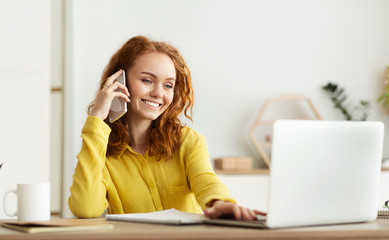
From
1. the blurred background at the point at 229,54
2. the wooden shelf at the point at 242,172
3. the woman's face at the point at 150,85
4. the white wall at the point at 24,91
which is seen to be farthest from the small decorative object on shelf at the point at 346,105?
the woman's face at the point at 150,85

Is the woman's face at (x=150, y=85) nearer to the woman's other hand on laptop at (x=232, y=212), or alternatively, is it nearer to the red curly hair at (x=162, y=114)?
the red curly hair at (x=162, y=114)

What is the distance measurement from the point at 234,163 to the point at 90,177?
251 centimetres

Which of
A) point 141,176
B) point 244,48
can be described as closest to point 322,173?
point 141,176

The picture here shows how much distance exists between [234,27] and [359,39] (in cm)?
109

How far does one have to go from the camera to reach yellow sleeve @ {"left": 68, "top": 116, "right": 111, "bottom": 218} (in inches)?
59.7

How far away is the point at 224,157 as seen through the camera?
4.04 meters

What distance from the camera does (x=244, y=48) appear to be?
169 inches

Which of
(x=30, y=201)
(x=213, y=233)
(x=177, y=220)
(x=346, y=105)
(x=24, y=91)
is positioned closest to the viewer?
(x=213, y=233)

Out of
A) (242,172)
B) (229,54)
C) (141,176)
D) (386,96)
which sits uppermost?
(229,54)

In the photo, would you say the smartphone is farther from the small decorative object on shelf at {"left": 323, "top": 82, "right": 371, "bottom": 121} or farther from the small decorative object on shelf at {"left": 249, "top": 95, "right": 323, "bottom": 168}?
the small decorative object on shelf at {"left": 323, "top": 82, "right": 371, "bottom": 121}

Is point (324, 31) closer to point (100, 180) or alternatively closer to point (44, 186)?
point (100, 180)

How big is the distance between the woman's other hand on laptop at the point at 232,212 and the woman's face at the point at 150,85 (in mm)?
695

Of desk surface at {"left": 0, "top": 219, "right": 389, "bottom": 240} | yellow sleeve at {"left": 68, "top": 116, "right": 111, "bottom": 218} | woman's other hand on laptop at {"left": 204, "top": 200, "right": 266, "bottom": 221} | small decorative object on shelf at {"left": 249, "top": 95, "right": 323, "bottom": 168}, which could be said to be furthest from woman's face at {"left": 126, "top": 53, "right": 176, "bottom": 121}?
small decorative object on shelf at {"left": 249, "top": 95, "right": 323, "bottom": 168}

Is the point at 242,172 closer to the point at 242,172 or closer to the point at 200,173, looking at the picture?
the point at 242,172
